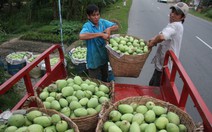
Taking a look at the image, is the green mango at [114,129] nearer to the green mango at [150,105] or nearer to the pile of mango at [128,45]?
the green mango at [150,105]

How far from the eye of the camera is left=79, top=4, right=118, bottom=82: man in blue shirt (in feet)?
12.1

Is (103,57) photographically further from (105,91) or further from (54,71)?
(105,91)

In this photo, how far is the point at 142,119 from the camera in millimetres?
2314

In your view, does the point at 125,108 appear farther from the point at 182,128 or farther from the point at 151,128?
the point at 182,128

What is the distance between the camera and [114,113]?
2361mm

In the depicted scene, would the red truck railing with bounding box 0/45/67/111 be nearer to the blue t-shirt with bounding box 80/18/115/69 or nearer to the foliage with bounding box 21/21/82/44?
the blue t-shirt with bounding box 80/18/115/69

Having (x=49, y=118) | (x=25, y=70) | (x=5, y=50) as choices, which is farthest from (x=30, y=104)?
(x=5, y=50)

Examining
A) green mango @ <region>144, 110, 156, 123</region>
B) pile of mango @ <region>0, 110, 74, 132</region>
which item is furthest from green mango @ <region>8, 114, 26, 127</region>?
green mango @ <region>144, 110, 156, 123</region>

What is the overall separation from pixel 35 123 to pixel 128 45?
6.76ft

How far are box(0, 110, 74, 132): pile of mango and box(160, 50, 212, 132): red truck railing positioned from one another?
1.13 m

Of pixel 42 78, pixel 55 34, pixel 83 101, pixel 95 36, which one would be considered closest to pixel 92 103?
pixel 83 101

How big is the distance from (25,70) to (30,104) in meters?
0.41

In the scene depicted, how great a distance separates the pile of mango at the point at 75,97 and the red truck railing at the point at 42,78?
0.60ft

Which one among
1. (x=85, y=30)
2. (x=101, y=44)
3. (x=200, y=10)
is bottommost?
(x=200, y=10)
